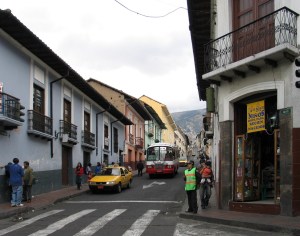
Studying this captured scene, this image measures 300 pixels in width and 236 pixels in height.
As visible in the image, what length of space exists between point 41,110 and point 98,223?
415 inches

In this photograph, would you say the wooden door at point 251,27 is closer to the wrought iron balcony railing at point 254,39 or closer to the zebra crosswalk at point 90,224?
the wrought iron balcony railing at point 254,39

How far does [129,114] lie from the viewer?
46375 millimetres

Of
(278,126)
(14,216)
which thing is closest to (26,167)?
(14,216)

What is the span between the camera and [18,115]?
17297 mm

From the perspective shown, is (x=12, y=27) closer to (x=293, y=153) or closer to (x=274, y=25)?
(x=274, y=25)

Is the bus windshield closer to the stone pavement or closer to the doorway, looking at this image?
the stone pavement

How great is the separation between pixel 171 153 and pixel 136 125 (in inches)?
618

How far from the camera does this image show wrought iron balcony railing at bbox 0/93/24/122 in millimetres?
15906

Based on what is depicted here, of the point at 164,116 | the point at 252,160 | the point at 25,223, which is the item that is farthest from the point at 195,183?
the point at 164,116

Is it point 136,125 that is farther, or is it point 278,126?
point 136,125

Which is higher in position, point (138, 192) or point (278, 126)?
point (278, 126)

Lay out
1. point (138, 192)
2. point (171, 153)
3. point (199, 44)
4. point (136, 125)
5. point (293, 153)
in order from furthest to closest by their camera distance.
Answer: point (136, 125) → point (171, 153) → point (138, 192) → point (199, 44) → point (293, 153)

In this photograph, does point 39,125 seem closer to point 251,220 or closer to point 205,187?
point 205,187

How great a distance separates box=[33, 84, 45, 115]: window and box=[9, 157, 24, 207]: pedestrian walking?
5081 millimetres
